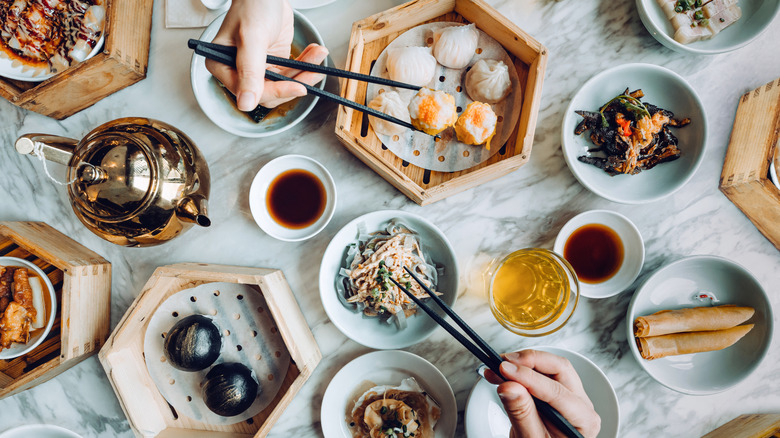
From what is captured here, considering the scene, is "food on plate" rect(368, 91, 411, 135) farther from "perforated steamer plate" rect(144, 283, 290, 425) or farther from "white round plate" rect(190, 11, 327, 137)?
"perforated steamer plate" rect(144, 283, 290, 425)

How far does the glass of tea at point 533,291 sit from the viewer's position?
1.68m

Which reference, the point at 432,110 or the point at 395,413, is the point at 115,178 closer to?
the point at 432,110

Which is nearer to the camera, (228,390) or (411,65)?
(228,390)

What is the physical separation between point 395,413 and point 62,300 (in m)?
1.41

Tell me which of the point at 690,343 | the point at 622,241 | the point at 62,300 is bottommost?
the point at 62,300

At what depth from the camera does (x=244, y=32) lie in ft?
4.76

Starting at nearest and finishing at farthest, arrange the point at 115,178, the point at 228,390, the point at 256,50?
the point at 115,178, the point at 256,50, the point at 228,390

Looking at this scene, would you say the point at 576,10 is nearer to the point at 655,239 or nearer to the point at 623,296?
the point at 655,239

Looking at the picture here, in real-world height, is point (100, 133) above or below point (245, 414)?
above

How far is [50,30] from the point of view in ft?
6.11

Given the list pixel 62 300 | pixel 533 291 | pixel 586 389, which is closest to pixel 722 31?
pixel 533 291

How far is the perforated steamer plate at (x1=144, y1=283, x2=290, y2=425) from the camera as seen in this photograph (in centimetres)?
183

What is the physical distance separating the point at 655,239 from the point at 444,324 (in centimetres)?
118

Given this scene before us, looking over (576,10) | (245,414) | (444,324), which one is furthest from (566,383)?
(576,10)
